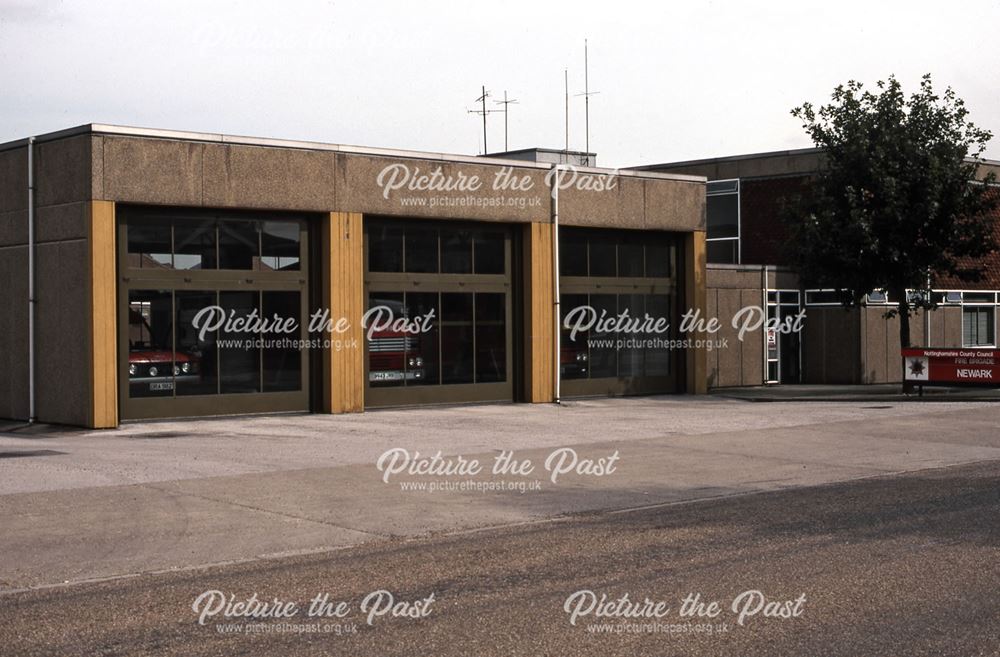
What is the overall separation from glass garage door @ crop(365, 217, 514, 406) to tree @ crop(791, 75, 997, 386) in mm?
8235

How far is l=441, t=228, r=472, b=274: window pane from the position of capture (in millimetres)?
25516

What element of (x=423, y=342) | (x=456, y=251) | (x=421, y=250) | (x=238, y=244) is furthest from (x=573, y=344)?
(x=238, y=244)

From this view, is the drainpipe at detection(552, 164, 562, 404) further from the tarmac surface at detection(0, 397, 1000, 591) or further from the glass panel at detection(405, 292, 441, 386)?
the glass panel at detection(405, 292, 441, 386)

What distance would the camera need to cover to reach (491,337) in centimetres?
2639

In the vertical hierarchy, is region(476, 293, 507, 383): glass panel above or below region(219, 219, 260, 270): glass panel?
below

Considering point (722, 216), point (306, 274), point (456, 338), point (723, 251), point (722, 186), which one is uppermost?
point (722, 186)

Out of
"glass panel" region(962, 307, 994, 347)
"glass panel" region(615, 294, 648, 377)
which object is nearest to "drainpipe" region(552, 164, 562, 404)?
"glass panel" region(615, 294, 648, 377)

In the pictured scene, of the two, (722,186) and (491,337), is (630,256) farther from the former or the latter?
(722,186)

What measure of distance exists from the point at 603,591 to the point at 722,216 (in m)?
29.8

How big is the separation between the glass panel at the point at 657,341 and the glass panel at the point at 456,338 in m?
5.05

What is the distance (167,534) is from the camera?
11.1m

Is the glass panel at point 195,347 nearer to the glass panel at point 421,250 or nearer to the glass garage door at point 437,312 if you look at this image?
the glass garage door at point 437,312

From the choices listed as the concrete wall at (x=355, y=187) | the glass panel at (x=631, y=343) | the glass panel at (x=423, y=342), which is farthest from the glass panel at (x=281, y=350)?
the glass panel at (x=631, y=343)

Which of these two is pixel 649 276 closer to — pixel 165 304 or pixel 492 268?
pixel 492 268
